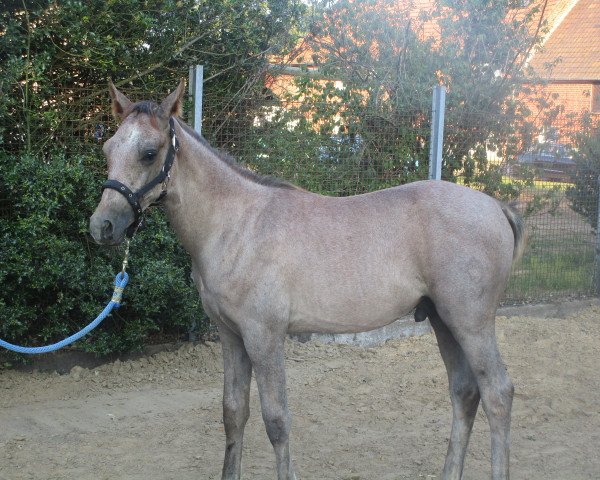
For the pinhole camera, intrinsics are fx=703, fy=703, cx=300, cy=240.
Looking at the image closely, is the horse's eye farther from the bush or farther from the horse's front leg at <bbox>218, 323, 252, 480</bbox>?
the bush

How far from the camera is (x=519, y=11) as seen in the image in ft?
30.9

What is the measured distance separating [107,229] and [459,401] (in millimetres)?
2349

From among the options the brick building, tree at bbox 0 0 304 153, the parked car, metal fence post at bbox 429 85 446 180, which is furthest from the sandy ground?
the brick building

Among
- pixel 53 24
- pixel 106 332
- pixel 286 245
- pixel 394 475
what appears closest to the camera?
pixel 286 245

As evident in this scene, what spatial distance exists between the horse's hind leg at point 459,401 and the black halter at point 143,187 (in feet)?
5.97

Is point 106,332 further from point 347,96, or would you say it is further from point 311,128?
point 347,96

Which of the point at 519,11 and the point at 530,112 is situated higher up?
the point at 519,11

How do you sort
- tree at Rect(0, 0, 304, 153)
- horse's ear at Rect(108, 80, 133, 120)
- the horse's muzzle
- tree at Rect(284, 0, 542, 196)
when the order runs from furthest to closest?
tree at Rect(284, 0, 542, 196) < tree at Rect(0, 0, 304, 153) < horse's ear at Rect(108, 80, 133, 120) < the horse's muzzle

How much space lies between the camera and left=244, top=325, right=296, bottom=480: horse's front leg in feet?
12.4

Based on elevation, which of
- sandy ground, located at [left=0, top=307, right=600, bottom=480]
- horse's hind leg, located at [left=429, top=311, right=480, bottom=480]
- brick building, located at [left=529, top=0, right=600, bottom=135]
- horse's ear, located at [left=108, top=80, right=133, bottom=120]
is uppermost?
brick building, located at [left=529, top=0, right=600, bottom=135]

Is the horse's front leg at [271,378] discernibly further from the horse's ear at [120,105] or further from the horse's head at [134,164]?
the horse's ear at [120,105]

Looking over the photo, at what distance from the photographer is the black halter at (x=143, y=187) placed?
11.6ft

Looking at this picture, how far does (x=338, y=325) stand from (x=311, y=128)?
12.3ft

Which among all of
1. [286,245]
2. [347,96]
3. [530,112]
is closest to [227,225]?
[286,245]
